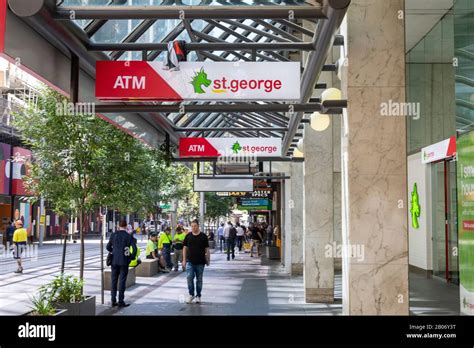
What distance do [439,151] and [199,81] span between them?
12.0 m

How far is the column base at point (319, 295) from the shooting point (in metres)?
13.9

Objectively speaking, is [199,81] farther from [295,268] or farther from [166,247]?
[166,247]

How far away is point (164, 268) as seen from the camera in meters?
21.3

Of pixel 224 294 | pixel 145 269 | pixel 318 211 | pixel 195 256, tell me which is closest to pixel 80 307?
pixel 195 256

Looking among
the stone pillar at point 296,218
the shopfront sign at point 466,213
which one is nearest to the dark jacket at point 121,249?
the shopfront sign at point 466,213

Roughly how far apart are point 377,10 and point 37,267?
20.5 metres

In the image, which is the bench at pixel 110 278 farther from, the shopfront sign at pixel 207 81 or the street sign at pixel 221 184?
the shopfront sign at pixel 207 81

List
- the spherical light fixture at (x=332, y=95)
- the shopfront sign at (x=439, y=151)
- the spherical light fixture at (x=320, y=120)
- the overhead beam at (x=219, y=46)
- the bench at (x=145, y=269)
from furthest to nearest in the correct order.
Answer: the bench at (x=145, y=269) < the shopfront sign at (x=439, y=151) < the spherical light fixture at (x=320, y=120) < the spherical light fixture at (x=332, y=95) < the overhead beam at (x=219, y=46)

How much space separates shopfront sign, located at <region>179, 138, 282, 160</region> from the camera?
542 inches

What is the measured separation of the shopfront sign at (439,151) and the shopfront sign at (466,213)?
5743 mm

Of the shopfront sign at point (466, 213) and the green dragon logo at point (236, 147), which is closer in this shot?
the shopfront sign at point (466, 213)
